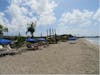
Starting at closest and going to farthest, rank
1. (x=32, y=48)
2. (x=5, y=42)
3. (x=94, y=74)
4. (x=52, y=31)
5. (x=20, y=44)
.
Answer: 1. (x=94, y=74)
2. (x=5, y=42)
3. (x=32, y=48)
4. (x=20, y=44)
5. (x=52, y=31)

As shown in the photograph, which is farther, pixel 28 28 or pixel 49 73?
pixel 28 28

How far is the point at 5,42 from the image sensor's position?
19.5m

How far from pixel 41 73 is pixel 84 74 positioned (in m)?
1.98

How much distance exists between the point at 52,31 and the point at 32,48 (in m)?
46.9

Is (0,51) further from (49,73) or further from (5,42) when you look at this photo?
(49,73)

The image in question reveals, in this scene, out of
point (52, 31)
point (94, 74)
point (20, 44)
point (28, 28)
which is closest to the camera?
point (94, 74)

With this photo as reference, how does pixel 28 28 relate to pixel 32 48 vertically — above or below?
above

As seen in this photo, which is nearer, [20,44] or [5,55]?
[5,55]

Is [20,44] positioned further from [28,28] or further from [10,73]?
[28,28]

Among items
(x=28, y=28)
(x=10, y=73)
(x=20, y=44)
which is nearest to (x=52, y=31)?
(x=28, y=28)

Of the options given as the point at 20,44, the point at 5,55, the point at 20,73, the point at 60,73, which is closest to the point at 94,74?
the point at 60,73

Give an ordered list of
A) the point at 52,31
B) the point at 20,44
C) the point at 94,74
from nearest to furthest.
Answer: the point at 94,74
the point at 20,44
the point at 52,31

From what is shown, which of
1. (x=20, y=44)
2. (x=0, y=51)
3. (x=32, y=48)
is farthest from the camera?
(x=20, y=44)

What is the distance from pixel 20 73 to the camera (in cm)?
812
